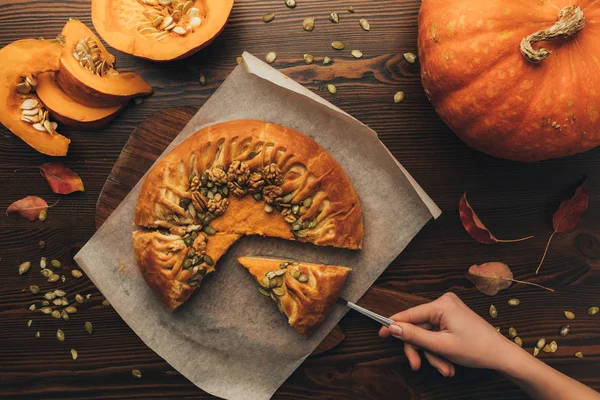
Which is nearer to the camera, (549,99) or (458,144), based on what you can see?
(549,99)

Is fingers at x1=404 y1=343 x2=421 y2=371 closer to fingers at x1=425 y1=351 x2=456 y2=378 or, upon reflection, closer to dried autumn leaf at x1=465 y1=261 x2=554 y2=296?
fingers at x1=425 y1=351 x2=456 y2=378

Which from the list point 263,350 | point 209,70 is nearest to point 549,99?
point 209,70

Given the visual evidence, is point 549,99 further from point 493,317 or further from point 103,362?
point 103,362

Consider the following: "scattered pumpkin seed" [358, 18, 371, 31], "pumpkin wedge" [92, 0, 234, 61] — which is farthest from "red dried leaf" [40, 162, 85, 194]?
"scattered pumpkin seed" [358, 18, 371, 31]

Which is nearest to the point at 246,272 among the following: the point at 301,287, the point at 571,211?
the point at 301,287

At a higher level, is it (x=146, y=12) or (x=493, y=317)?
(x=146, y=12)

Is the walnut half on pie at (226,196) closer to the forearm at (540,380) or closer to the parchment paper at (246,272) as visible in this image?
the parchment paper at (246,272)

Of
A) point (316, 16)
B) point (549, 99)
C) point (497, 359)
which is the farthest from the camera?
point (316, 16)
